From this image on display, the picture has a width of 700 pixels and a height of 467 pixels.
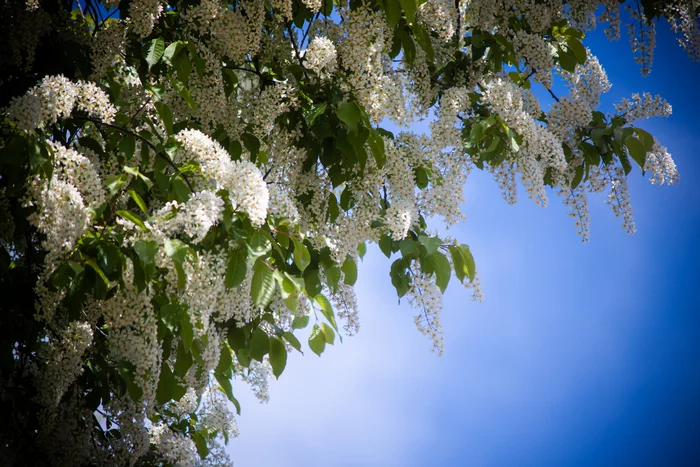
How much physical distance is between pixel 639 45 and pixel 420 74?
1.09 meters

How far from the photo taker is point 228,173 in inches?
61.8

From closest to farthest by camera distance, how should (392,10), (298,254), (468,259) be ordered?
(298,254), (392,10), (468,259)

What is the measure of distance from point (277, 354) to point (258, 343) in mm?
61

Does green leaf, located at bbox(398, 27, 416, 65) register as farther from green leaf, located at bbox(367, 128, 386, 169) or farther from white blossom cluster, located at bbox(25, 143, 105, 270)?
white blossom cluster, located at bbox(25, 143, 105, 270)

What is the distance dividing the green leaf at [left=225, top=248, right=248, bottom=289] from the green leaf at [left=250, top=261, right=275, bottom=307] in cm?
3

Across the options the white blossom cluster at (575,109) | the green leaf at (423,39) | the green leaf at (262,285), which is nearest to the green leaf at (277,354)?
the green leaf at (262,285)

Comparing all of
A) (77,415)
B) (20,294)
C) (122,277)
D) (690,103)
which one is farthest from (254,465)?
(690,103)

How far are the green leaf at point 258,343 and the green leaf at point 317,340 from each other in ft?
0.39

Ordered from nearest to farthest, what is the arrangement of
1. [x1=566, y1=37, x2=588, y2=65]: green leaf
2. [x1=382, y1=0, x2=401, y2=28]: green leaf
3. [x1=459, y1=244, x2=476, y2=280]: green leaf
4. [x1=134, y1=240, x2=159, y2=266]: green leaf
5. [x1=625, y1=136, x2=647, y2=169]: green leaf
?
[x1=134, y1=240, x2=159, y2=266]: green leaf, [x1=382, y1=0, x2=401, y2=28]: green leaf, [x1=459, y1=244, x2=476, y2=280]: green leaf, [x1=625, y1=136, x2=647, y2=169]: green leaf, [x1=566, y1=37, x2=588, y2=65]: green leaf

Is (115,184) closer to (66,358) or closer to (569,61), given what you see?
(66,358)

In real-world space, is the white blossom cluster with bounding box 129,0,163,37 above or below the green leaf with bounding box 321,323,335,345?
above

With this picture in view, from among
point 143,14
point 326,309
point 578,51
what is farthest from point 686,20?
point 143,14

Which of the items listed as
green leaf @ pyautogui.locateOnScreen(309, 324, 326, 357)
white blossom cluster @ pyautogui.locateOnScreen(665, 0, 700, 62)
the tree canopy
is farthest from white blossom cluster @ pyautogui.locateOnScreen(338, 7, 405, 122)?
white blossom cluster @ pyautogui.locateOnScreen(665, 0, 700, 62)

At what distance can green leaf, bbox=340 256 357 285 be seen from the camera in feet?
6.88
